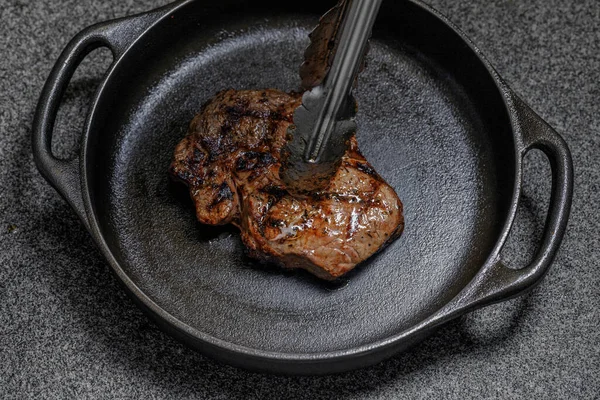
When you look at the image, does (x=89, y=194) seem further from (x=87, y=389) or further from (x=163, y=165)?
(x=87, y=389)

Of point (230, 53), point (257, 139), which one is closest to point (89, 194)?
point (257, 139)

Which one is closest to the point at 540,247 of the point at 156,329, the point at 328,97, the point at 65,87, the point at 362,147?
the point at 362,147

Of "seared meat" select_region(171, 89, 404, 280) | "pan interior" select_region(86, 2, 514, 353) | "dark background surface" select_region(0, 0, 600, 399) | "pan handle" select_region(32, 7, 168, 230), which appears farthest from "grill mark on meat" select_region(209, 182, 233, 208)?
"dark background surface" select_region(0, 0, 600, 399)

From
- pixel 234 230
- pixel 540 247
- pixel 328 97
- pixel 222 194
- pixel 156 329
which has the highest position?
pixel 328 97

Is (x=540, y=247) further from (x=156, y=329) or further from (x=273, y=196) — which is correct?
(x=156, y=329)

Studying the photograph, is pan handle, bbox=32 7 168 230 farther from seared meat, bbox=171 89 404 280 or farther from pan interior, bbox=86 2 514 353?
seared meat, bbox=171 89 404 280

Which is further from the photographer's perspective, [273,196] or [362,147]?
[362,147]

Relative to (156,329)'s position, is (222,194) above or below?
above
